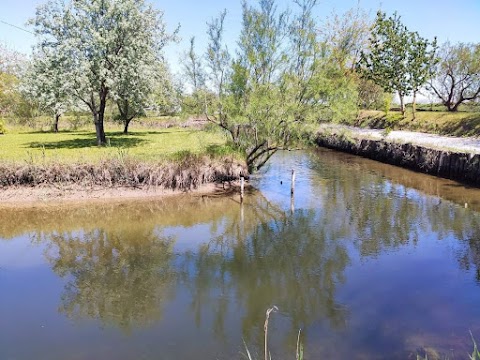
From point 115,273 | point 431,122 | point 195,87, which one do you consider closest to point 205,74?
point 195,87

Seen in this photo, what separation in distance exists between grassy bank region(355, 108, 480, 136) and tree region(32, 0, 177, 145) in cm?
1845

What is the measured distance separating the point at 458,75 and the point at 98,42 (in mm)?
29897

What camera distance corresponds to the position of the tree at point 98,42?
68.7ft

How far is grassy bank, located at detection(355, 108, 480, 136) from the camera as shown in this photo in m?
27.3

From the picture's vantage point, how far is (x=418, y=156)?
77.5 feet

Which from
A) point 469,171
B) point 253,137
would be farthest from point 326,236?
point 469,171

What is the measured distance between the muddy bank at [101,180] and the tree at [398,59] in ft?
79.1

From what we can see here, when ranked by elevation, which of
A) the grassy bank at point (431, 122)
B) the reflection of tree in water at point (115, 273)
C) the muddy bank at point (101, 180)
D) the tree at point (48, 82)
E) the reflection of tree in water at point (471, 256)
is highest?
the tree at point (48, 82)

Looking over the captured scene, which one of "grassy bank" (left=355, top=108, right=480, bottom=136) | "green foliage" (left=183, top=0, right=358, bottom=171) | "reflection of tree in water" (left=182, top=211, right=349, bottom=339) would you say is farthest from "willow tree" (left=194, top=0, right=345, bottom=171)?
"grassy bank" (left=355, top=108, right=480, bottom=136)

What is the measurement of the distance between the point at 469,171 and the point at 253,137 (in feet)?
35.6

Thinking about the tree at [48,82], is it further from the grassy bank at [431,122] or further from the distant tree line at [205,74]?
the grassy bank at [431,122]

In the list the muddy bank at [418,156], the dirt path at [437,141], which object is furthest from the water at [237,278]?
the dirt path at [437,141]

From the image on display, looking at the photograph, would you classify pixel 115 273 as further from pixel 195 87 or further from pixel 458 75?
pixel 458 75

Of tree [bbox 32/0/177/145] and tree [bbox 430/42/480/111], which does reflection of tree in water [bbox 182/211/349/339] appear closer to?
tree [bbox 32/0/177/145]
